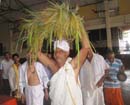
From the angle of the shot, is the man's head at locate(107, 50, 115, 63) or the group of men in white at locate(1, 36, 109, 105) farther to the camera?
the man's head at locate(107, 50, 115, 63)

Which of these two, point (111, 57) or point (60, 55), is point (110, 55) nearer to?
point (111, 57)

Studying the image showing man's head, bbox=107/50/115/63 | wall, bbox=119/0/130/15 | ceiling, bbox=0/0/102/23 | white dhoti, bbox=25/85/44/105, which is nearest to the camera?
white dhoti, bbox=25/85/44/105

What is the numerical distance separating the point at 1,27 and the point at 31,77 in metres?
10.6

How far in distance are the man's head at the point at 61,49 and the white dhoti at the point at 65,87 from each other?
6 centimetres

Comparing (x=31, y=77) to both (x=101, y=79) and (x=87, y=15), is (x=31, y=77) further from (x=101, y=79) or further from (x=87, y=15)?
(x=87, y=15)

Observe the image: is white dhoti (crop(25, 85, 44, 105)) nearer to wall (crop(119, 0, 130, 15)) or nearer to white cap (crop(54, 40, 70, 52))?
white cap (crop(54, 40, 70, 52))

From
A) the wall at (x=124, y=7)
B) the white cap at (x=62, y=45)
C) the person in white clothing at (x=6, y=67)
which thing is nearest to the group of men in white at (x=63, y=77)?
the white cap at (x=62, y=45)

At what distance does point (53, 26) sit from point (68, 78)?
0.43m

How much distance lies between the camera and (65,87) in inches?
88.8

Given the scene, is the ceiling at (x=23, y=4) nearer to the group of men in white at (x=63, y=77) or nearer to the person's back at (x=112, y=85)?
the group of men in white at (x=63, y=77)

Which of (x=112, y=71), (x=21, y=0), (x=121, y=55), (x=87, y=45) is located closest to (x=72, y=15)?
(x=87, y=45)

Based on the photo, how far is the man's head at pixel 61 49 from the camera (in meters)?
2.30

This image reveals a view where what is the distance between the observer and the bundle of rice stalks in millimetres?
2312

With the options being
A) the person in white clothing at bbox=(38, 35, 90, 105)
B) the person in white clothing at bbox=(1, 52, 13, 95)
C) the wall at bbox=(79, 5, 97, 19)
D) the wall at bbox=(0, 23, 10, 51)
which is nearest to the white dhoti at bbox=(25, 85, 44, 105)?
the person in white clothing at bbox=(38, 35, 90, 105)
